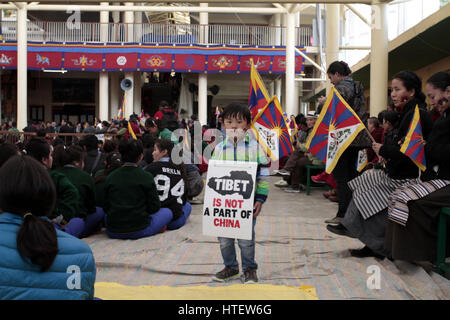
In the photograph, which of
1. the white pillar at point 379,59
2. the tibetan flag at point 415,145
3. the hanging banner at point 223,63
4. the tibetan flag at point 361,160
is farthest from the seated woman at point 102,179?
the hanging banner at point 223,63

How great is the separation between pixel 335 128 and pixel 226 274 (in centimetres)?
239

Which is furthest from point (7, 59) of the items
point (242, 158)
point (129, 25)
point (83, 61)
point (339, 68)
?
point (242, 158)

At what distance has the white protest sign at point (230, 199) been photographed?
3.53 metres

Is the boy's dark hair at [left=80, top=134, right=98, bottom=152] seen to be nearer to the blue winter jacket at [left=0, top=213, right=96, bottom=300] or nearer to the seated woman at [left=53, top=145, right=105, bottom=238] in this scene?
the seated woman at [left=53, top=145, right=105, bottom=238]

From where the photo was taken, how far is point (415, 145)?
Answer: 3.71 metres

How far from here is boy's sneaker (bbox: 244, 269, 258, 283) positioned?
3671mm

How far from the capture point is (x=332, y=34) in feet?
41.5

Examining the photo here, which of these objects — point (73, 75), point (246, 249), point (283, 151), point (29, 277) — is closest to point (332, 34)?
point (283, 151)

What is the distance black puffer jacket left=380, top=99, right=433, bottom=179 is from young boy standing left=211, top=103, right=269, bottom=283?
1044mm

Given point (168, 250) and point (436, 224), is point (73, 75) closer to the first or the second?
point (168, 250)

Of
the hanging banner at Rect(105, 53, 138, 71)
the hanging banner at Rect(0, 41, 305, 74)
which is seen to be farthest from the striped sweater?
the hanging banner at Rect(105, 53, 138, 71)

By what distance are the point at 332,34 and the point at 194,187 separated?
22.8 feet

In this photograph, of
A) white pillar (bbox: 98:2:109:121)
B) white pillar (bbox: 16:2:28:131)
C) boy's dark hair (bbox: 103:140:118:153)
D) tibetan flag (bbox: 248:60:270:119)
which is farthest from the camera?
white pillar (bbox: 98:2:109:121)

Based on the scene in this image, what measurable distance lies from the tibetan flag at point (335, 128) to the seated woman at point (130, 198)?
1886mm
